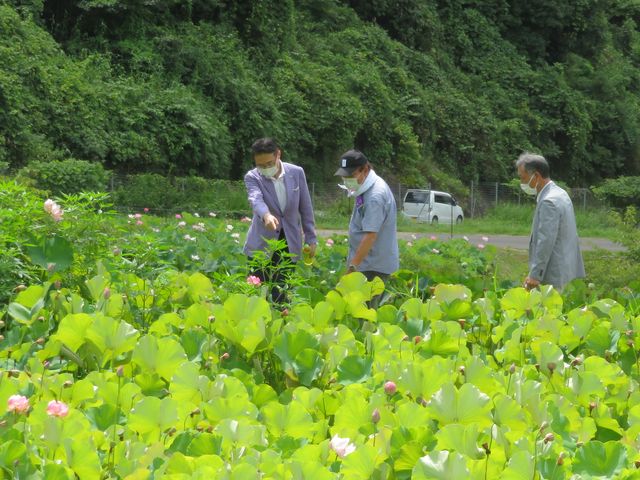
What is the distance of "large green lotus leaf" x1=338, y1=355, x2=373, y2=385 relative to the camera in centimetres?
264

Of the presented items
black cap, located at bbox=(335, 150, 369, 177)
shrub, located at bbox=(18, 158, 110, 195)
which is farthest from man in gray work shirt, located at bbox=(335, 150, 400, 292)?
shrub, located at bbox=(18, 158, 110, 195)

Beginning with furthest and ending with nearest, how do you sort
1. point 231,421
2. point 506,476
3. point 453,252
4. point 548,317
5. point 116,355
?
point 453,252
point 548,317
point 116,355
point 231,421
point 506,476

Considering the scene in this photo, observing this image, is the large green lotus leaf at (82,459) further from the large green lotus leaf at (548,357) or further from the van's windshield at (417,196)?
the van's windshield at (417,196)

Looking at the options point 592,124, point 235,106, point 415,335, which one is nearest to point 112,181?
point 235,106

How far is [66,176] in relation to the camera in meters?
18.4

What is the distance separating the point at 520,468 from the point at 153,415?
0.76 metres

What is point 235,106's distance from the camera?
2739 centimetres

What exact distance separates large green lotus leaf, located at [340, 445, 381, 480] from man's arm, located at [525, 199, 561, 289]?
413 cm

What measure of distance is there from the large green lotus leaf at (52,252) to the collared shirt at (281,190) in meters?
2.27

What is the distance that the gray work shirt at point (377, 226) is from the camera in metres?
5.73

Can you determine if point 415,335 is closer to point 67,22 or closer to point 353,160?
point 353,160

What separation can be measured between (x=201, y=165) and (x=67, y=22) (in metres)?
5.19

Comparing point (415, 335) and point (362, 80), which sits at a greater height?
point (415, 335)

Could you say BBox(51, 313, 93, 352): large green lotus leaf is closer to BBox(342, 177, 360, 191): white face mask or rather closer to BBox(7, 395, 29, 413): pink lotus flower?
BBox(7, 395, 29, 413): pink lotus flower
